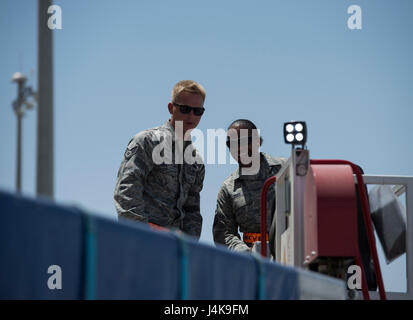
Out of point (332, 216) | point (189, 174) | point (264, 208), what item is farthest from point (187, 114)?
point (332, 216)

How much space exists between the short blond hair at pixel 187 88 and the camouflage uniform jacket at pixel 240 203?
1.27m

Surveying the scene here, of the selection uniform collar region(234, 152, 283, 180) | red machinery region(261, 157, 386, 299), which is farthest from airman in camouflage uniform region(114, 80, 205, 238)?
red machinery region(261, 157, 386, 299)

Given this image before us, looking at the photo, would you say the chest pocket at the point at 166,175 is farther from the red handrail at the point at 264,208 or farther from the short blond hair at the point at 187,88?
the red handrail at the point at 264,208

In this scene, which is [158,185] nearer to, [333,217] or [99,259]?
[333,217]

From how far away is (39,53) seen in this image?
18.2 ft

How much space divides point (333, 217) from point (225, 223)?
8.28ft

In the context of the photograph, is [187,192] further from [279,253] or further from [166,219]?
[279,253]

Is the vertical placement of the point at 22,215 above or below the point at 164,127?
below

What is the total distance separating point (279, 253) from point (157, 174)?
1.08m

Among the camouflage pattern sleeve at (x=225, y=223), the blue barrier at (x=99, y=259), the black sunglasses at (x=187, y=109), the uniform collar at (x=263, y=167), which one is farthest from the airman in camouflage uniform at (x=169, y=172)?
the blue barrier at (x=99, y=259)

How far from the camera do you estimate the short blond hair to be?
6113 millimetres

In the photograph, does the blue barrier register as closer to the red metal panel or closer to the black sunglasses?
the red metal panel
